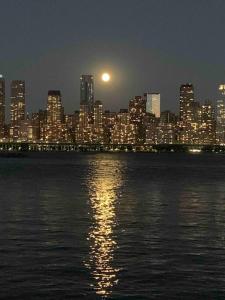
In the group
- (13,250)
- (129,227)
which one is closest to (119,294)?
(13,250)

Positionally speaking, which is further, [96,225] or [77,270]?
[96,225]

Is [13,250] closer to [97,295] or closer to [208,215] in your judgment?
[97,295]

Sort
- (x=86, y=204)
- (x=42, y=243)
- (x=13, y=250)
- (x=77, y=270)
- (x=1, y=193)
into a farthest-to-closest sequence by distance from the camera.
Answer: (x=1, y=193), (x=86, y=204), (x=42, y=243), (x=13, y=250), (x=77, y=270)

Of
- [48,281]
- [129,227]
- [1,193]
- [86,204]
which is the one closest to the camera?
[48,281]

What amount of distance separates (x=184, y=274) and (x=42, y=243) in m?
Result: 9.72

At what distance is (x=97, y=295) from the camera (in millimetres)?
23906

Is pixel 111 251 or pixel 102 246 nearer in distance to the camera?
pixel 111 251

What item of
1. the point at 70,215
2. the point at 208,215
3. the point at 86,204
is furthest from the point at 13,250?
the point at 86,204

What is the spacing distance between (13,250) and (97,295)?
9.50 meters

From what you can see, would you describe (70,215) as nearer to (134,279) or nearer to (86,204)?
(86,204)

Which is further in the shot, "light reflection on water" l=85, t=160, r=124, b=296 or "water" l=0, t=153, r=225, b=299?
"light reflection on water" l=85, t=160, r=124, b=296

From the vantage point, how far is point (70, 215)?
4900 centimetres

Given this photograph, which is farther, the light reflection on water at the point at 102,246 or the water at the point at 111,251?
the light reflection on water at the point at 102,246

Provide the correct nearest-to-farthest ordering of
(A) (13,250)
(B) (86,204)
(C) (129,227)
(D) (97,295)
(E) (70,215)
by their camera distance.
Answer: (D) (97,295) < (A) (13,250) < (C) (129,227) < (E) (70,215) < (B) (86,204)
